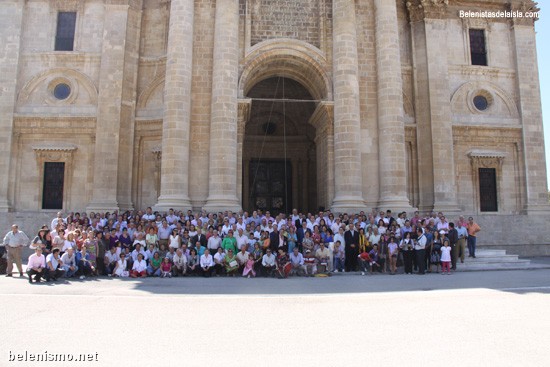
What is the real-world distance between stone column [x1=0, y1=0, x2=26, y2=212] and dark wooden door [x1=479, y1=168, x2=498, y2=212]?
2418cm

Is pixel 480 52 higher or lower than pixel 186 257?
higher

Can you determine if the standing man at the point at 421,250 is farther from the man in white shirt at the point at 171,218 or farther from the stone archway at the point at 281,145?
the stone archway at the point at 281,145

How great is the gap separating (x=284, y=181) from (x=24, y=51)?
52.8ft

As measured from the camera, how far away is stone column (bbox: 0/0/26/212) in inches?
800

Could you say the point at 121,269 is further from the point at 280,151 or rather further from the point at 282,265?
the point at 280,151

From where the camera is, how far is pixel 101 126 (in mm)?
20578

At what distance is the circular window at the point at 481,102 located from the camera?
2378 cm

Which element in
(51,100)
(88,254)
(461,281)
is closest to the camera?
(461,281)

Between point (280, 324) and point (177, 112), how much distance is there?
13.4 metres

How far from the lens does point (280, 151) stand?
27828mm

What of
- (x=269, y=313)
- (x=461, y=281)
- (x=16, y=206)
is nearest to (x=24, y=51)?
(x=16, y=206)

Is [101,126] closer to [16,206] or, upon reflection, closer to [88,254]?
[16,206]

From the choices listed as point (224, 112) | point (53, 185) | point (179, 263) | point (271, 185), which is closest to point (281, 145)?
point (271, 185)

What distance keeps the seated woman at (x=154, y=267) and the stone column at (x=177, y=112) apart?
405 cm
